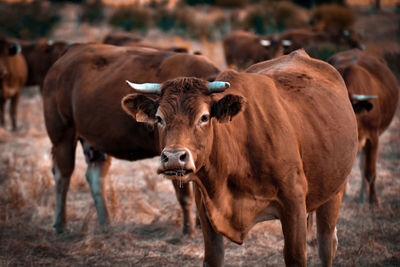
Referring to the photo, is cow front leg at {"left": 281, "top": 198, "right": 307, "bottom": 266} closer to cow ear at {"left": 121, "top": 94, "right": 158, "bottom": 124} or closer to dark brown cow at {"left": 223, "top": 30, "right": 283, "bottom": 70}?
cow ear at {"left": 121, "top": 94, "right": 158, "bottom": 124}

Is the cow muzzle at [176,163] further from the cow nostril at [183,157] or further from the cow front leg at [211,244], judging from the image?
the cow front leg at [211,244]

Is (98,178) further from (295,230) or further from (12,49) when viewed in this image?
(12,49)

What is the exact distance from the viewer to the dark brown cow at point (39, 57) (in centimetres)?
1342

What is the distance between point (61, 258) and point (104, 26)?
33088 mm

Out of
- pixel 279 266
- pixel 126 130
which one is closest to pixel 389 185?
pixel 279 266

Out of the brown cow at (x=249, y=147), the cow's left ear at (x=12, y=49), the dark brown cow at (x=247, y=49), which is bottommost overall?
the dark brown cow at (x=247, y=49)

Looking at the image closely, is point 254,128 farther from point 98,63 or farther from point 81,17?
point 81,17

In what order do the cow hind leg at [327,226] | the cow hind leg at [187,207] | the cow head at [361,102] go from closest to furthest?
1. the cow hind leg at [327,226]
2. the cow hind leg at [187,207]
3. the cow head at [361,102]

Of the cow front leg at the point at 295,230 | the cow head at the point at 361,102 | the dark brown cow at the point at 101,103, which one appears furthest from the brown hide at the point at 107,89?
the cow head at the point at 361,102

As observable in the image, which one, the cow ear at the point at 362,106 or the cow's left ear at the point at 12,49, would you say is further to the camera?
the cow's left ear at the point at 12,49

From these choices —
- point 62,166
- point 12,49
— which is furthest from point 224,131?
point 12,49

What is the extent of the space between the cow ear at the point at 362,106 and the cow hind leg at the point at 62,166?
3494mm

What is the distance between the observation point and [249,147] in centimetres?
334

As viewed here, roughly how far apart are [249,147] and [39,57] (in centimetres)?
1172
